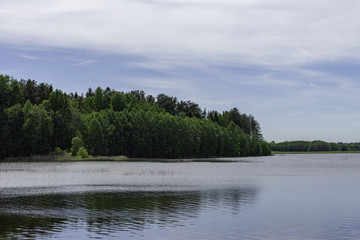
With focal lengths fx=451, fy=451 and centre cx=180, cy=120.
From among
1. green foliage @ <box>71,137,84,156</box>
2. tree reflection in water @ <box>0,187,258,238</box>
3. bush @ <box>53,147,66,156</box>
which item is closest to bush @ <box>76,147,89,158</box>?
green foliage @ <box>71,137,84,156</box>

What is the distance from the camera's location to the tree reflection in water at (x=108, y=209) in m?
29.9

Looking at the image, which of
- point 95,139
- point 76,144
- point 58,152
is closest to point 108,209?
point 76,144

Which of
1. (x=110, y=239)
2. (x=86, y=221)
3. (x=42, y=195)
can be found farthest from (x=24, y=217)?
(x=42, y=195)

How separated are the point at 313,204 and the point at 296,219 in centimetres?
977

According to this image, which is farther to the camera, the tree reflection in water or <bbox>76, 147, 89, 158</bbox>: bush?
<bbox>76, 147, 89, 158</bbox>: bush

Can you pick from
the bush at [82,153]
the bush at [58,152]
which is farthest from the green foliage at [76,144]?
the bush at [58,152]

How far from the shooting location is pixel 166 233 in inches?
1099

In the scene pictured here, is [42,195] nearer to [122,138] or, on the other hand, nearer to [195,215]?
[195,215]

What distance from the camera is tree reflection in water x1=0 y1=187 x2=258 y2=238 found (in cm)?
2994

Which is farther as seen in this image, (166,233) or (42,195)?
(42,195)

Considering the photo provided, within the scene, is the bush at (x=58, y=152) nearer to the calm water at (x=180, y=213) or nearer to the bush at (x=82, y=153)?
the bush at (x=82, y=153)

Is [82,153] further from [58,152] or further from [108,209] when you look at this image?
[108,209]

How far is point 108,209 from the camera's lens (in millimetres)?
38688

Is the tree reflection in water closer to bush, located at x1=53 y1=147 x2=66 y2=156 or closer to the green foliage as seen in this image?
the green foliage
